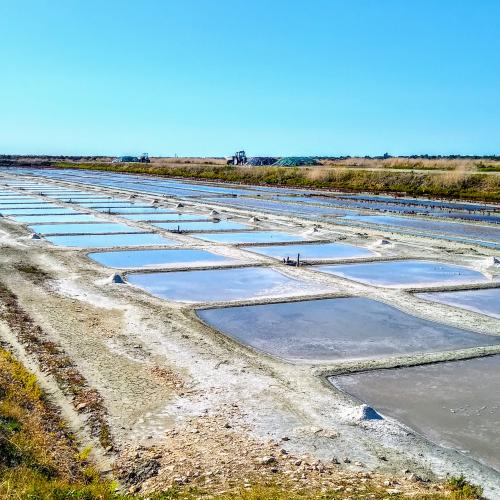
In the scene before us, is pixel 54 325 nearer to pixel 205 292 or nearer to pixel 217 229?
pixel 205 292

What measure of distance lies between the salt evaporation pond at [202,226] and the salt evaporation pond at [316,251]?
10.5ft

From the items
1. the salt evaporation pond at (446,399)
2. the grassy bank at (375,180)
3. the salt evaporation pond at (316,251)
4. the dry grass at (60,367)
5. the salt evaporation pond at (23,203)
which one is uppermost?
the grassy bank at (375,180)

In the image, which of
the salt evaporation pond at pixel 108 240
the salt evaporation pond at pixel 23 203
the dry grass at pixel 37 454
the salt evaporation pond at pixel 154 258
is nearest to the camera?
the dry grass at pixel 37 454

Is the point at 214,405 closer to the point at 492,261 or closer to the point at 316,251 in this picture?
the point at 492,261

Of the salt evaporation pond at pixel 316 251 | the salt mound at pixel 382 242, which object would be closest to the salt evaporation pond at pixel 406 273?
the salt evaporation pond at pixel 316 251

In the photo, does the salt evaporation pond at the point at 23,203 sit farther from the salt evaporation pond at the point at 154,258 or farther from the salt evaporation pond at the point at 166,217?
the salt evaporation pond at the point at 154,258

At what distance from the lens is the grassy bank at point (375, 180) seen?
2828cm

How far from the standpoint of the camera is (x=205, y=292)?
8562 mm

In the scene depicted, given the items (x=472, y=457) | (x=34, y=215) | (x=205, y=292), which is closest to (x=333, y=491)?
(x=472, y=457)

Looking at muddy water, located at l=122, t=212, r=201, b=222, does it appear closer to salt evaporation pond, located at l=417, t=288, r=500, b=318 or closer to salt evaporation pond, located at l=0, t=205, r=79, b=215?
salt evaporation pond, located at l=0, t=205, r=79, b=215

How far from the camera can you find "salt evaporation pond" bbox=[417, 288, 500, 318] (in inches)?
311

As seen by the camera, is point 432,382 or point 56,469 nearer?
point 56,469

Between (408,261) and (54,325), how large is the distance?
7114 millimetres

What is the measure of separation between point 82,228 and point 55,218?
229cm
